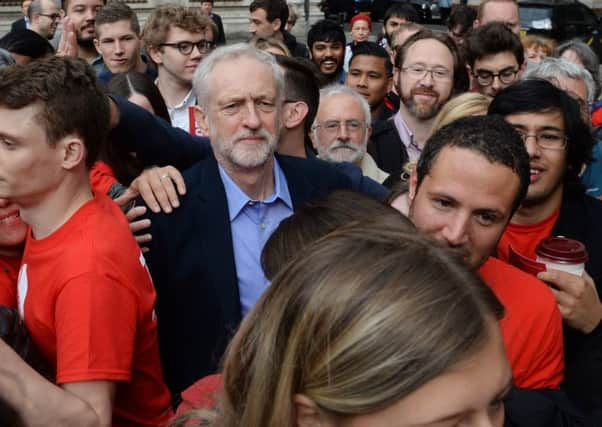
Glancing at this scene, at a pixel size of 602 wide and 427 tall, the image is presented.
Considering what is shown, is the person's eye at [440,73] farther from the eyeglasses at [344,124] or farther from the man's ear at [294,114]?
the man's ear at [294,114]

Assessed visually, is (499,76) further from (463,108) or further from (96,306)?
(96,306)

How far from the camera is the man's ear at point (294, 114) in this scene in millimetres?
3564

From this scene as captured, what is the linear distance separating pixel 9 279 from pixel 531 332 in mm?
1539

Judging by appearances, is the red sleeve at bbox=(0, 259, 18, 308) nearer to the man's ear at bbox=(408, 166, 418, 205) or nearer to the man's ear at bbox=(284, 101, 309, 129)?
the man's ear at bbox=(408, 166, 418, 205)

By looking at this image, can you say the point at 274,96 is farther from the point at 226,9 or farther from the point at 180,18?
the point at 226,9

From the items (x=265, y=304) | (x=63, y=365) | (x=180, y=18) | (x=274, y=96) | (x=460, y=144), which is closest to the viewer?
(x=265, y=304)

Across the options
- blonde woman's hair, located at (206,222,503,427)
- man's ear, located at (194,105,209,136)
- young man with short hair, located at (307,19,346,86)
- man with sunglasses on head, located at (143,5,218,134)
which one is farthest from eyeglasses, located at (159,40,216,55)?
blonde woman's hair, located at (206,222,503,427)

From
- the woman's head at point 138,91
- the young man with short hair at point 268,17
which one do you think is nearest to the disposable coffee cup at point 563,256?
the woman's head at point 138,91

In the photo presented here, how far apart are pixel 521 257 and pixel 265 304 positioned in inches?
55.2

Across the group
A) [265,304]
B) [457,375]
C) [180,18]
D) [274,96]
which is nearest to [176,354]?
[274,96]

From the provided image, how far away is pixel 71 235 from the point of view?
2109mm

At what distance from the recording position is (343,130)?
418 centimetres

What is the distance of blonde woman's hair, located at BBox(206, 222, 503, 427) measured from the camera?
45.0 inches

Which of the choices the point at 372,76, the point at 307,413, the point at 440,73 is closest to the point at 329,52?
the point at 372,76
